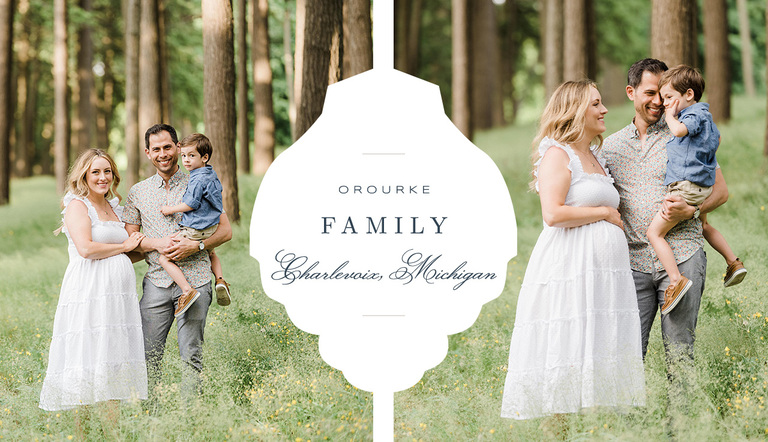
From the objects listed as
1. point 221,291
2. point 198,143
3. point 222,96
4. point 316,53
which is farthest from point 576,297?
point 222,96

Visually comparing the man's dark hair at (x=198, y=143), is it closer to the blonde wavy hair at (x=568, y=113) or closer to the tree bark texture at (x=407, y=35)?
the blonde wavy hair at (x=568, y=113)

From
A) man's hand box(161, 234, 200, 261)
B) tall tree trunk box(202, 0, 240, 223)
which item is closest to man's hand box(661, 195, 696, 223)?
man's hand box(161, 234, 200, 261)

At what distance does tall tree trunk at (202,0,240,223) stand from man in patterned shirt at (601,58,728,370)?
20.7 ft

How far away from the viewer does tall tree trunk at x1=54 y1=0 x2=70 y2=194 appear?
58.8 ft

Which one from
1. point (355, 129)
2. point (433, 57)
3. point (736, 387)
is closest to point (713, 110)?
point (736, 387)

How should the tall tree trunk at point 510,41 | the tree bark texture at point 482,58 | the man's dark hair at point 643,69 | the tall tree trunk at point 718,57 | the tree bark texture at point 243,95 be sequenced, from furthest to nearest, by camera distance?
the tall tree trunk at point 510,41
the tree bark texture at point 482,58
the tree bark texture at point 243,95
the tall tree trunk at point 718,57
the man's dark hair at point 643,69

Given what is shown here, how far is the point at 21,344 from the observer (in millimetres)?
6906

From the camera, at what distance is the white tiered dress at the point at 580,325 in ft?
14.3

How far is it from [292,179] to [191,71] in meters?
21.4

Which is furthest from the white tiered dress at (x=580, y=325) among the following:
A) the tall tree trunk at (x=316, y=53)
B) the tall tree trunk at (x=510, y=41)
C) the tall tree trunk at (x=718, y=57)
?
the tall tree trunk at (x=510, y=41)

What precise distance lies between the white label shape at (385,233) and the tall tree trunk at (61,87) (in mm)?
15163

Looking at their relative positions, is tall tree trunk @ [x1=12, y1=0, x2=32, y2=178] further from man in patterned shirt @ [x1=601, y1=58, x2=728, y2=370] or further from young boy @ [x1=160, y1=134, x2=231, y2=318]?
man in patterned shirt @ [x1=601, y1=58, x2=728, y2=370]

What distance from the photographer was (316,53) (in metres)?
9.06

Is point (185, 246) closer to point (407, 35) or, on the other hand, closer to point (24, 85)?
point (407, 35)
